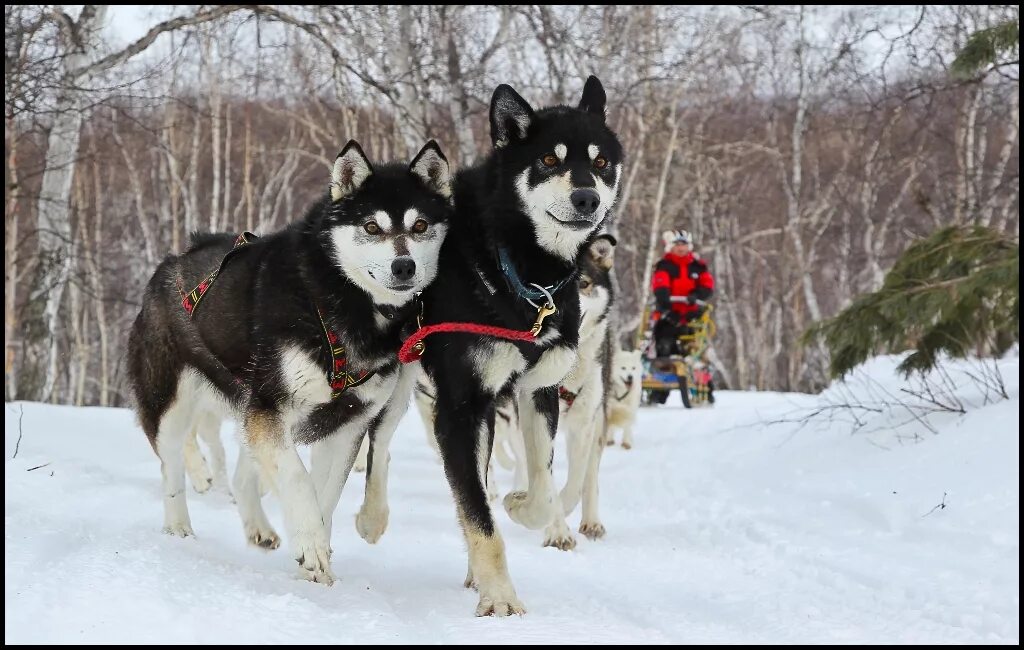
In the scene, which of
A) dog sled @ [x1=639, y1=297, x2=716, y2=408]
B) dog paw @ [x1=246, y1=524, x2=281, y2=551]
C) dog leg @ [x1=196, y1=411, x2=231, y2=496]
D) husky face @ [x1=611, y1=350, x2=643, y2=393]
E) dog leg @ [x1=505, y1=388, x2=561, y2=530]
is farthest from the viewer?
dog sled @ [x1=639, y1=297, x2=716, y2=408]

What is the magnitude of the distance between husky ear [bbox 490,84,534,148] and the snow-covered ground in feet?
5.07

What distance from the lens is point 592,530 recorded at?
4754 millimetres

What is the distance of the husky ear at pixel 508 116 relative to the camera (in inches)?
126

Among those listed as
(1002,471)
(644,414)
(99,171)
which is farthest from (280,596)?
(99,171)

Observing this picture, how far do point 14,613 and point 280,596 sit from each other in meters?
0.67

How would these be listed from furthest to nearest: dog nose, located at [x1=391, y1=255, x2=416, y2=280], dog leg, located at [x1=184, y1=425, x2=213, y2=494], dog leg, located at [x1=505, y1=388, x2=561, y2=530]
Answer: dog leg, located at [x1=184, y1=425, x2=213, y2=494] → dog leg, located at [x1=505, y1=388, x2=561, y2=530] → dog nose, located at [x1=391, y1=255, x2=416, y2=280]

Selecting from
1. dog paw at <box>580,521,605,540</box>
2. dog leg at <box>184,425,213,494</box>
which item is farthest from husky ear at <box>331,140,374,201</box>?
dog leg at <box>184,425,213,494</box>

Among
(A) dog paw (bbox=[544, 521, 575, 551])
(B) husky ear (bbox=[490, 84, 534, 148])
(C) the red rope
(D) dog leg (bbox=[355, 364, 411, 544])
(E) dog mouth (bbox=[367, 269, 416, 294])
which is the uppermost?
(B) husky ear (bbox=[490, 84, 534, 148])

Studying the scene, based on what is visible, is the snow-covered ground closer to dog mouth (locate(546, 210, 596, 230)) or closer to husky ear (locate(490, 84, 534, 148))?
dog mouth (locate(546, 210, 596, 230))

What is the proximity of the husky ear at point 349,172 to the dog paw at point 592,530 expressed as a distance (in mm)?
2275

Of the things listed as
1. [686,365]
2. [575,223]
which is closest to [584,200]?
[575,223]

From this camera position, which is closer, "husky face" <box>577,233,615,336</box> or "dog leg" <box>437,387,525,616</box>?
"dog leg" <box>437,387,525,616</box>

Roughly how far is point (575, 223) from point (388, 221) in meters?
0.61

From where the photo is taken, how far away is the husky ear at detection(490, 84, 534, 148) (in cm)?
319
